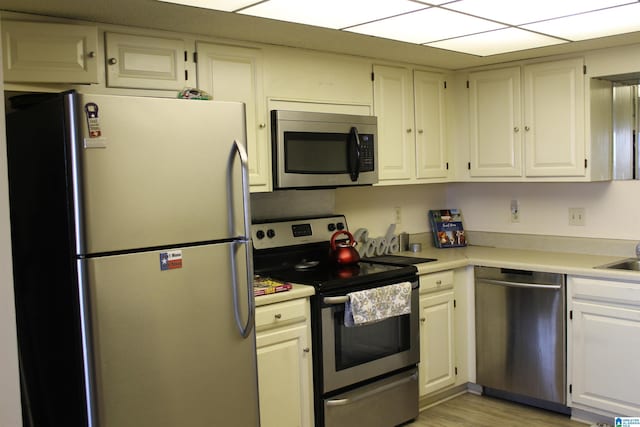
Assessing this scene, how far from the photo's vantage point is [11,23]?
244cm

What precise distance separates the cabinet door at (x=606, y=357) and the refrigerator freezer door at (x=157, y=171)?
2.03m

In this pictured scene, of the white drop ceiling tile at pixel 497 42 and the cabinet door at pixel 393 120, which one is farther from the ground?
the white drop ceiling tile at pixel 497 42

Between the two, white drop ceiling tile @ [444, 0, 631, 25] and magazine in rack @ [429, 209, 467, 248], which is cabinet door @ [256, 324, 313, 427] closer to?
white drop ceiling tile @ [444, 0, 631, 25]

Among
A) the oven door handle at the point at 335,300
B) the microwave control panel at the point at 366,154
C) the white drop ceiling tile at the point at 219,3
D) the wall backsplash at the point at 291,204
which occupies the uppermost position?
the white drop ceiling tile at the point at 219,3

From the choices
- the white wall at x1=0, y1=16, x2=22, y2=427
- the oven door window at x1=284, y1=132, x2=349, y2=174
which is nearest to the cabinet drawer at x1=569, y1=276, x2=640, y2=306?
the oven door window at x1=284, y1=132, x2=349, y2=174

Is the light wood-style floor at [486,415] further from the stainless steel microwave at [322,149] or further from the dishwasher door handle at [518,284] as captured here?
the stainless steel microwave at [322,149]

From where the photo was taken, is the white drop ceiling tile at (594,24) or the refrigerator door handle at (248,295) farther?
the white drop ceiling tile at (594,24)

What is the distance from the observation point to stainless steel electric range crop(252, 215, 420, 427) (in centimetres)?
314

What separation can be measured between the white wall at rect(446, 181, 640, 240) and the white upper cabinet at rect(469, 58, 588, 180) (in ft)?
0.95

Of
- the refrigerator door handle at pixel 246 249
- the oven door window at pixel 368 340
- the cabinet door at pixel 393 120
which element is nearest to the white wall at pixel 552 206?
the cabinet door at pixel 393 120

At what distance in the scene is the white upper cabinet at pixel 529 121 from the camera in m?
3.83

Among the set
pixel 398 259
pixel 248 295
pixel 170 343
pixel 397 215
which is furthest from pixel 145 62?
pixel 397 215

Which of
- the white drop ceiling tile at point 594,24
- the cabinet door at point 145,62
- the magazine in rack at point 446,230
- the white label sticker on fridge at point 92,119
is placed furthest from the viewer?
the magazine in rack at point 446,230

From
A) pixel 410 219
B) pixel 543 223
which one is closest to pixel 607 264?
pixel 543 223
